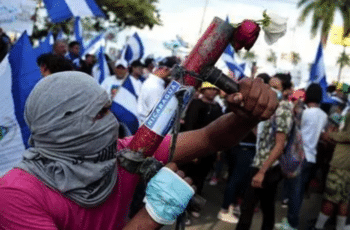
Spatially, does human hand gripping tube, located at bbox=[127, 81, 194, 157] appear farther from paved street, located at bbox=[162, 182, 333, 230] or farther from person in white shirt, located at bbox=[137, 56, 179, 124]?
person in white shirt, located at bbox=[137, 56, 179, 124]

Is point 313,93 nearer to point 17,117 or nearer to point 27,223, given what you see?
point 17,117

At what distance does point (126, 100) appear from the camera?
4.37m

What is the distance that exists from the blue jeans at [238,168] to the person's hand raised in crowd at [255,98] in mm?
3569

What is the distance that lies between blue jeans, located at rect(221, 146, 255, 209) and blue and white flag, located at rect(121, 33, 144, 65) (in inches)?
250

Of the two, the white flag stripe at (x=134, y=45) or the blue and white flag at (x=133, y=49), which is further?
the white flag stripe at (x=134, y=45)

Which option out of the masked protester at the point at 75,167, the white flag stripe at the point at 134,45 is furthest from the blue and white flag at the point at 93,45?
the masked protester at the point at 75,167

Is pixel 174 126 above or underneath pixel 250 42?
underneath

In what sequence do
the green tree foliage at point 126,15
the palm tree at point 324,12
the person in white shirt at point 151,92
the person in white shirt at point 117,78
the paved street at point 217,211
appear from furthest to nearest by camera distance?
the palm tree at point 324,12, the green tree foliage at point 126,15, the person in white shirt at point 117,78, the person in white shirt at point 151,92, the paved street at point 217,211

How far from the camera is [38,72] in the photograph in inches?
129

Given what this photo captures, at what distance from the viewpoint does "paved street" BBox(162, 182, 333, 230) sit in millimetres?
4879

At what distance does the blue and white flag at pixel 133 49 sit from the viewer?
10844mm

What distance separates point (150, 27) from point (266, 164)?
98.6 feet

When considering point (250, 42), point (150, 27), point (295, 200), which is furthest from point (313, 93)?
point (150, 27)

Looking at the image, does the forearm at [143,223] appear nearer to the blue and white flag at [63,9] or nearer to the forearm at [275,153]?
the forearm at [275,153]
